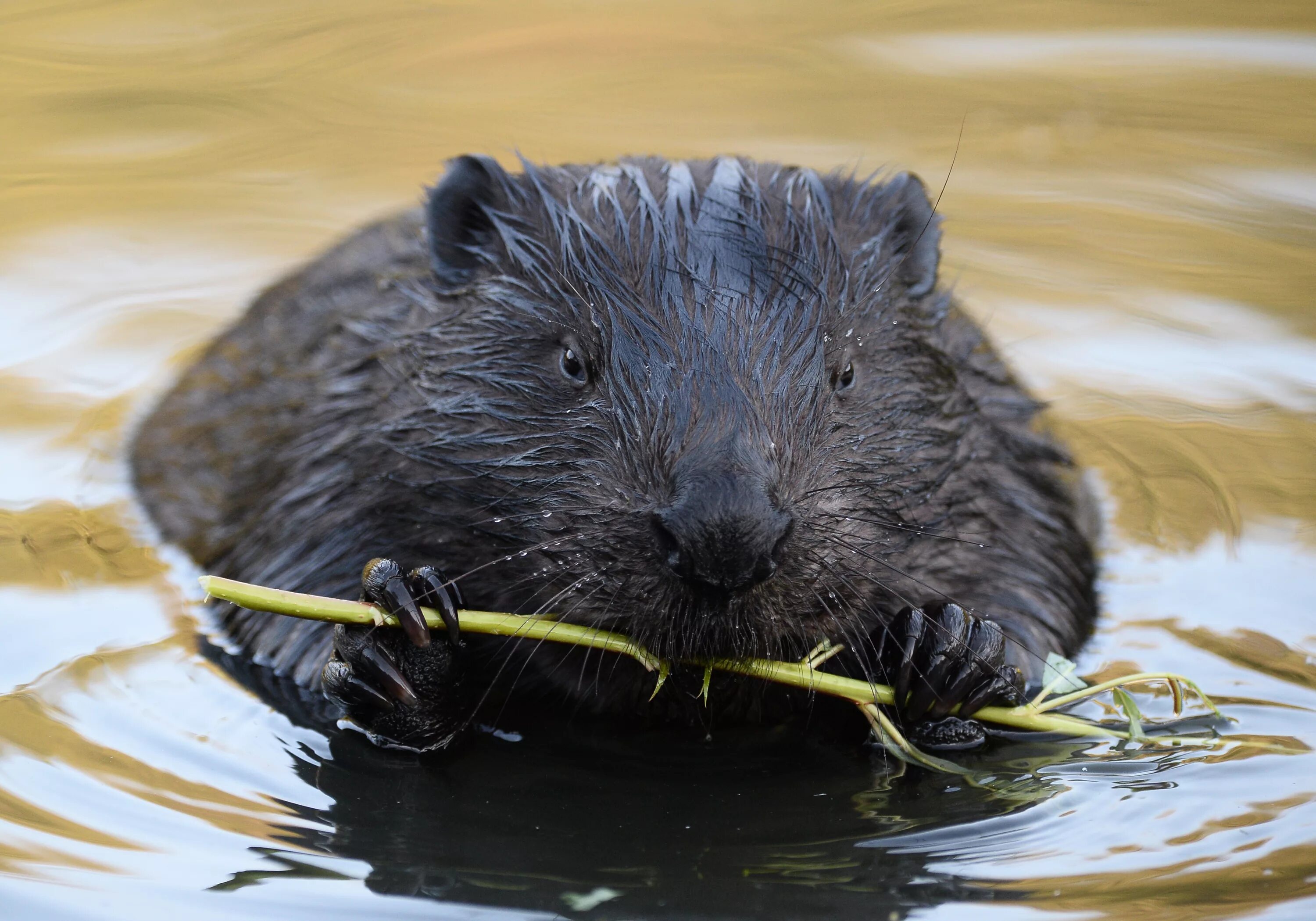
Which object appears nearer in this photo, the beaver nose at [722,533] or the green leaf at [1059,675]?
the beaver nose at [722,533]

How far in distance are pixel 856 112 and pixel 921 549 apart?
16.3ft

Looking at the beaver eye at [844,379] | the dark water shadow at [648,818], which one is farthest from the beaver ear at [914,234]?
the dark water shadow at [648,818]

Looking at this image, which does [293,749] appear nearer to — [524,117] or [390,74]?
[524,117]

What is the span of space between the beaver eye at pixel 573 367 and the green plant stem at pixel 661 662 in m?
0.52

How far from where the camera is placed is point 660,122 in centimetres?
851

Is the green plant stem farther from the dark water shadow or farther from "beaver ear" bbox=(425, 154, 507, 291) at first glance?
"beaver ear" bbox=(425, 154, 507, 291)

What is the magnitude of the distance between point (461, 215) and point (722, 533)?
155 centimetres

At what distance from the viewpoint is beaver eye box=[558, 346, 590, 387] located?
368 cm

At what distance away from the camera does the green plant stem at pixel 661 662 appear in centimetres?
350

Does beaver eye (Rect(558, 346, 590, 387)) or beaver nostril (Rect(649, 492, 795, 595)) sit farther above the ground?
beaver eye (Rect(558, 346, 590, 387))

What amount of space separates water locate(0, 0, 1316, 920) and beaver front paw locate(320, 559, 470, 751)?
0.10 meters

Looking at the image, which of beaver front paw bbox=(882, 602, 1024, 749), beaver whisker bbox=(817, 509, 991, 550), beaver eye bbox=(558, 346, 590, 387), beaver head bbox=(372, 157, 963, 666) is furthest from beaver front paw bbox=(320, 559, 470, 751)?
beaver front paw bbox=(882, 602, 1024, 749)

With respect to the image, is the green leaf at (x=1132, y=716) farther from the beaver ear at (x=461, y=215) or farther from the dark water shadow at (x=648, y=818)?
the beaver ear at (x=461, y=215)

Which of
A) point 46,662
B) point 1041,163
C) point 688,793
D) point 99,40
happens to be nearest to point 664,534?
point 688,793
